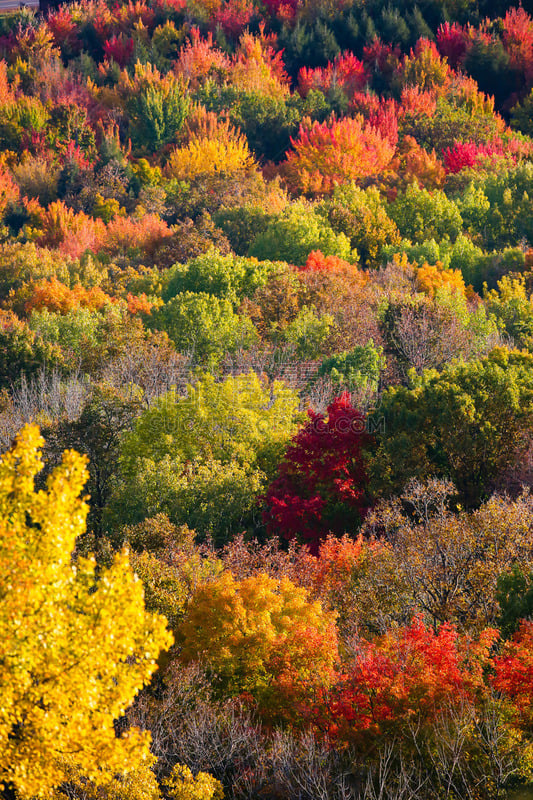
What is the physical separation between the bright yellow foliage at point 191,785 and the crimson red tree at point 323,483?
19.0 m

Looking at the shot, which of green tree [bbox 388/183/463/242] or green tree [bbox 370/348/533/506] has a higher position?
green tree [bbox 370/348/533/506]

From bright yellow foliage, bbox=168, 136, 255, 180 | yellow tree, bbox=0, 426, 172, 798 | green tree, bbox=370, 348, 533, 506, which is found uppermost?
yellow tree, bbox=0, 426, 172, 798

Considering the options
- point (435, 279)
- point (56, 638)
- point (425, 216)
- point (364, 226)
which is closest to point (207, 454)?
point (56, 638)

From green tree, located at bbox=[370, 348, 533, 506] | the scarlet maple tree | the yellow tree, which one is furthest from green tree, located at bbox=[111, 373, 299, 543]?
the yellow tree

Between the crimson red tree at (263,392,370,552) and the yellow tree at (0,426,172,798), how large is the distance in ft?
74.5

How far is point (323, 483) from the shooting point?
42.9 metres

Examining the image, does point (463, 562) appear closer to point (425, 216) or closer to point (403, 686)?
point (403, 686)

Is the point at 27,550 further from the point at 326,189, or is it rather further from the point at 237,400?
the point at 326,189

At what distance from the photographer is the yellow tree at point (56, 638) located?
18203 mm

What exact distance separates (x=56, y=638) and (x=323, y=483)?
25291 mm

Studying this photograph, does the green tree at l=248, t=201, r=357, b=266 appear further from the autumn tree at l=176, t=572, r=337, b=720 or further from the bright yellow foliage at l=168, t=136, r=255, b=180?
the autumn tree at l=176, t=572, r=337, b=720

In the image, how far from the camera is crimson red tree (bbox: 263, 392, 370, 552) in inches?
1641

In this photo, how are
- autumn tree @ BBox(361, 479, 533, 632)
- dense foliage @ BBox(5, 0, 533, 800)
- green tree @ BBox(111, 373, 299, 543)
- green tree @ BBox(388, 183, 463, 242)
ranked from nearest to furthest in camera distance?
1. dense foliage @ BBox(5, 0, 533, 800)
2. autumn tree @ BBox(361, 479, 533, 632)
3. green tree @ BBox(111, 373, 299, 543)
4. green tree @ BBox(388, 183, 463, 242)

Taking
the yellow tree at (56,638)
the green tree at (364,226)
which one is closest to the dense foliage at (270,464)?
the yellow tree at (56,638)
